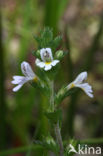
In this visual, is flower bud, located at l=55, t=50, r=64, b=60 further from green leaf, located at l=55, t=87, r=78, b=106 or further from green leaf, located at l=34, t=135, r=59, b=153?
green leaf, located at l=34, t=135, r=59, b=153

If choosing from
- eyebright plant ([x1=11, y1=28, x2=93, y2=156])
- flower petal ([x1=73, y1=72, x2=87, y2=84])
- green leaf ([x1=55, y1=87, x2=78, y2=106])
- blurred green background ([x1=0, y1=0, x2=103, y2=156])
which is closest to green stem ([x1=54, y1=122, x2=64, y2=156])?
eyebright plant ([x1=11, y1=28, x2=93, y2=156])

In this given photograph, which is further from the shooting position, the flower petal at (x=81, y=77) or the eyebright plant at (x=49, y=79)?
the flower petal at (x=81, y=77)

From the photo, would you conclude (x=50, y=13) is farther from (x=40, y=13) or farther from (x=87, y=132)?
(x=40, y=13)

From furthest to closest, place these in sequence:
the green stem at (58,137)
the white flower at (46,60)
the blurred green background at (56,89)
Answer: the blurred green background at (56,89) < the green stem at (58,137) < the white flower at (46,60)

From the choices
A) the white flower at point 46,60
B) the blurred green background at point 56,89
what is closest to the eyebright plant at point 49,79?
the white flower at point 46,60

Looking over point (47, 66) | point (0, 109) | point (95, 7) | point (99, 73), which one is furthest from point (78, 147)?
point (95, 7)

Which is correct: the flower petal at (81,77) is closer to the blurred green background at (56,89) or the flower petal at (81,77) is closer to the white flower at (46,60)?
the white flower at (46,60)

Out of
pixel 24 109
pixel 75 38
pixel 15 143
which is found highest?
pixel 75 38
